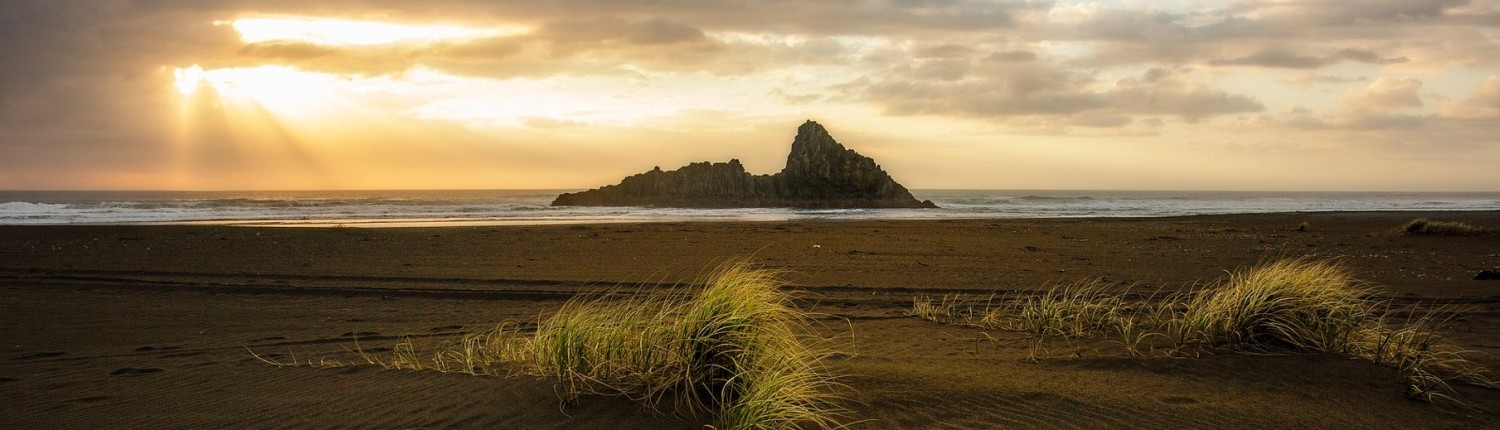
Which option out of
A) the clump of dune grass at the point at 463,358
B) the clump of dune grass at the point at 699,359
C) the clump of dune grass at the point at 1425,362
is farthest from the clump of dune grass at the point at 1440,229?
the clump of dune grass at the point at 463,358

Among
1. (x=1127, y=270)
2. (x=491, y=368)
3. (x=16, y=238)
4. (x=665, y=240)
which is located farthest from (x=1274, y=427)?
(x=16, y=238)

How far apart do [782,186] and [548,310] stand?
2249 inches

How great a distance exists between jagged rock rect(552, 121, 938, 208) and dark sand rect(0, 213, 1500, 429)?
42106 mm

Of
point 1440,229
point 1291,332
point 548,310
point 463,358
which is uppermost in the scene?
point 1440,229

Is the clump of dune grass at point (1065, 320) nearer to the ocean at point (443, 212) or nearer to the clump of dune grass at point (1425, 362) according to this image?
the clump of dune grass at point (1425, 362)

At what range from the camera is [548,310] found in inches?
396

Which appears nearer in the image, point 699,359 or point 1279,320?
point 699,359

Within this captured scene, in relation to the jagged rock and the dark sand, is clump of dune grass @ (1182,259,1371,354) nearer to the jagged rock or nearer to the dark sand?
the dark sand

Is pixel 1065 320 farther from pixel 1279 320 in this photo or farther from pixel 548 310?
pixel 548 310

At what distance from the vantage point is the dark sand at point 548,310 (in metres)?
5.00

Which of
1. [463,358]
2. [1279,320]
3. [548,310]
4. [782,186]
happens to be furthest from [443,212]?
[1279,320]

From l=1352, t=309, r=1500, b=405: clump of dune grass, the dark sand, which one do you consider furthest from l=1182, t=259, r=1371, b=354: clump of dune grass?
the dark sand

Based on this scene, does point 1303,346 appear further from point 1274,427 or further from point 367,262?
point 367,262

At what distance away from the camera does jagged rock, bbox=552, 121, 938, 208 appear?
2499 inches
